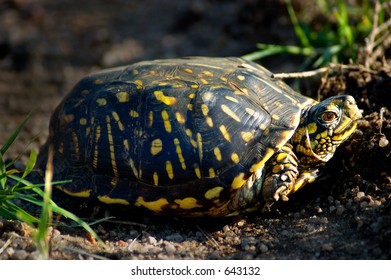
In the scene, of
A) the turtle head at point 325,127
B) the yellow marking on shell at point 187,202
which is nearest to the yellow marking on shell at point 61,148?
the yellow marking on shell at point 187,202

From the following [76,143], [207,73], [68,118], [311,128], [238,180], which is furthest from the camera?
[68,118]

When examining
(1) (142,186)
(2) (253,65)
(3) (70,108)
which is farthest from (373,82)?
(3) (70,108)

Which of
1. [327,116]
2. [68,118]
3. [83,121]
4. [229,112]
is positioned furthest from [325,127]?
[68,118]

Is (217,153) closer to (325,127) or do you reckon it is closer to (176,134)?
(176,134)

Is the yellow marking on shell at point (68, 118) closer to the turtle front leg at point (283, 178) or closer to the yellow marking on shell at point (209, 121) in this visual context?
the yellow marking on shell at point (209, 121)
